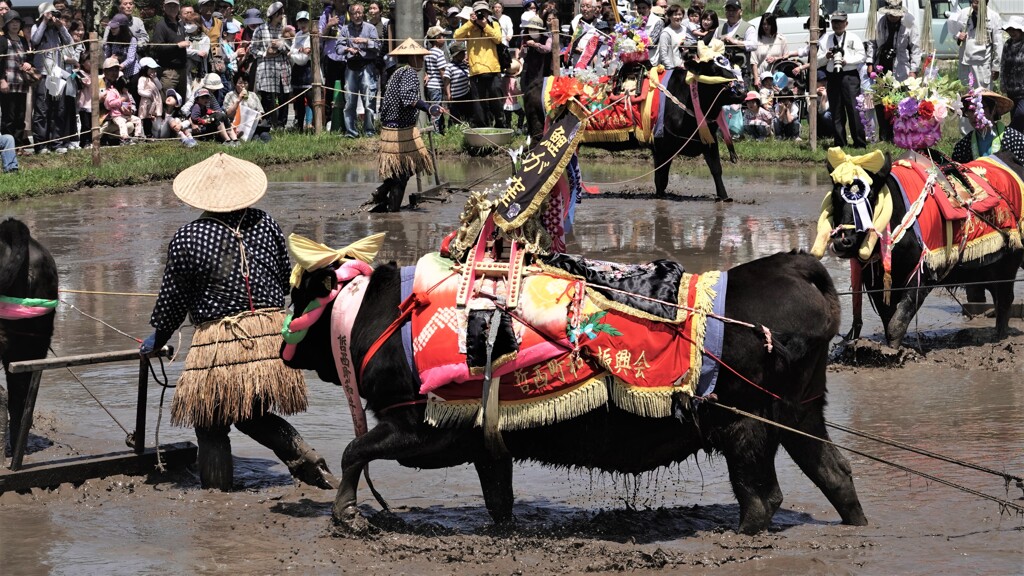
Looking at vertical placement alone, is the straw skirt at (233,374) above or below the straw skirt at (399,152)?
below

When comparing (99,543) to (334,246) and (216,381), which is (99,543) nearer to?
(216,381)

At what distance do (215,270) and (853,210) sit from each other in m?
4.01

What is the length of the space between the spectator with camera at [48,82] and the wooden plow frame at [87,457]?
10739 millimetres

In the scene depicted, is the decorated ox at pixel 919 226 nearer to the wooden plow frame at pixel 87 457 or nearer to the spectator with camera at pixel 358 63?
the wooden plow frame at pixel 87 457

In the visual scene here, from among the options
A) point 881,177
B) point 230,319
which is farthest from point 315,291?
point 881,177

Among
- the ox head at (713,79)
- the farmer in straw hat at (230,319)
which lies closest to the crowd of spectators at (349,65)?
the ox head at (713,79)

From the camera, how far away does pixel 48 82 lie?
17031 mm

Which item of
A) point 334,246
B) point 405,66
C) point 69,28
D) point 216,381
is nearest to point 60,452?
point 216,381

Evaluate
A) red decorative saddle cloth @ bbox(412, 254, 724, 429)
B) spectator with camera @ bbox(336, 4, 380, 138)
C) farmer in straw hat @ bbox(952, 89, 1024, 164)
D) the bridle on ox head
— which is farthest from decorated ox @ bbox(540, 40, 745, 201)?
red decorative saddle cloth @ bbox(412, 254, 724, 429)

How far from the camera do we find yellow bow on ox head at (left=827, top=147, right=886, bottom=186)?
8523 millimetres

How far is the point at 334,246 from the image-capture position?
12.6 meters

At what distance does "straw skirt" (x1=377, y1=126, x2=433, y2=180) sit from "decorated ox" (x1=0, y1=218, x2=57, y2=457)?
693 cm

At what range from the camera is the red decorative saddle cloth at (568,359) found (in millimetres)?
5816

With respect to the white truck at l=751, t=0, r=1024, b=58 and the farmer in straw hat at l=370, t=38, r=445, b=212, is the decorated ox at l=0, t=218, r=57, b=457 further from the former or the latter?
the white truck at l=751, t=0, r=1024, b=58
